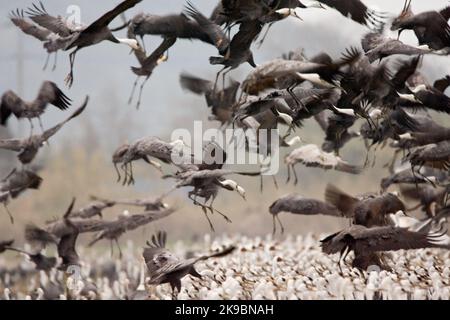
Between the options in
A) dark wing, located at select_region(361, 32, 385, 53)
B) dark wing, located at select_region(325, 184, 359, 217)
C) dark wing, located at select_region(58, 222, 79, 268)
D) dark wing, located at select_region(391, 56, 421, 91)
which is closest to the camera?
dark wing, located at select_region(391, 56, 421, 91)

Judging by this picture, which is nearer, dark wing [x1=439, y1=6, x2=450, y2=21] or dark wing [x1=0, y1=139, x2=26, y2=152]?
dark wing [x1=439, y1=6, x2=450, y2=21]

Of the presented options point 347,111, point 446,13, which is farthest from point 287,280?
point 446,13

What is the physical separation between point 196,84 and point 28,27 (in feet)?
4.91

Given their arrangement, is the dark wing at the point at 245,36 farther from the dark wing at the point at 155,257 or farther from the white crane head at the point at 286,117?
the dark wing at the point at 155,257

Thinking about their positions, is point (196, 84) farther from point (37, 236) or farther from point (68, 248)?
point (37, 236)

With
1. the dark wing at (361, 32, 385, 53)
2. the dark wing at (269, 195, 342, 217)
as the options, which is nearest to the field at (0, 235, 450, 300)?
the dark wing at (269, 195, 342, 217)

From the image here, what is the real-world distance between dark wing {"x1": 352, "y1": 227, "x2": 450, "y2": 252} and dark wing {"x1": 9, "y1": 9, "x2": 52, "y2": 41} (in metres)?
2.93

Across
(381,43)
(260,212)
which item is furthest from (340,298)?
(260,212)

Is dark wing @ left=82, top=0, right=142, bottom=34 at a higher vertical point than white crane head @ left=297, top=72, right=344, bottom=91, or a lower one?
higher

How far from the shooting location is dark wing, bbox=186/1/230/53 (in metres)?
6.52

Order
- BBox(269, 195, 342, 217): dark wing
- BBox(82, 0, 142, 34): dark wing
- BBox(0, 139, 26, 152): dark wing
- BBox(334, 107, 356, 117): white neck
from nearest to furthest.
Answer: BBox(82, 0, 142, 34): dark wing, BBox(334, 107, 356, 117): white neck, BBox(0, 139, 26, 152): dark wing, BBox(269, 195, 342, 217): dark wing

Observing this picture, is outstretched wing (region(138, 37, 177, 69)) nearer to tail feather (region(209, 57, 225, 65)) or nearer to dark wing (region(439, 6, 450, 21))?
tail feather (region(209, 57, 225, 65))

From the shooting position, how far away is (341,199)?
7.11m
